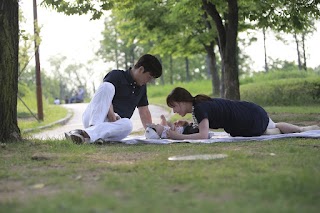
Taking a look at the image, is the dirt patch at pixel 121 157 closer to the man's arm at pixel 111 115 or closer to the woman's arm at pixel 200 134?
the woman's arm at pixel 200 134

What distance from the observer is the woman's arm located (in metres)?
6.28

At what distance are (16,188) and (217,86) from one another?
20842 mm

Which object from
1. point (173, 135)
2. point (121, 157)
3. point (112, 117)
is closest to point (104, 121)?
point (112, 117)

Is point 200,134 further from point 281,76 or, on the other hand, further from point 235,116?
point 281,76

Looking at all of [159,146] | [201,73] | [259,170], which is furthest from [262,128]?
[201,73]

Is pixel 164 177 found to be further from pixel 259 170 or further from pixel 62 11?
pixel 62 11

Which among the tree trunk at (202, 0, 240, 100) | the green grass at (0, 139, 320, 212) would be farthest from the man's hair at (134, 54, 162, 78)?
the tree trunk at (202, 0, 240, 100)

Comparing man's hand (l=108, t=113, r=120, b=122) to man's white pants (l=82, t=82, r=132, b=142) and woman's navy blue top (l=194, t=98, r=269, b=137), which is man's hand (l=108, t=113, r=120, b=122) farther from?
woman's navy blue top (l=194, t=98, r=269, b=137)

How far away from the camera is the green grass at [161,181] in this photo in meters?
2.68

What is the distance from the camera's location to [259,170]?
12.3 feet

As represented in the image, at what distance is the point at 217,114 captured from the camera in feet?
20.9

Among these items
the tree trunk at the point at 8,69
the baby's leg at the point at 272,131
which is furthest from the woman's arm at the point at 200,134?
the tree trunk at the point at 8,69

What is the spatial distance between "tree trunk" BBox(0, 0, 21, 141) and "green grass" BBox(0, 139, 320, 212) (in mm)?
1256

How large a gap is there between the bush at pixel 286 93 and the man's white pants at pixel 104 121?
12.3 meters
